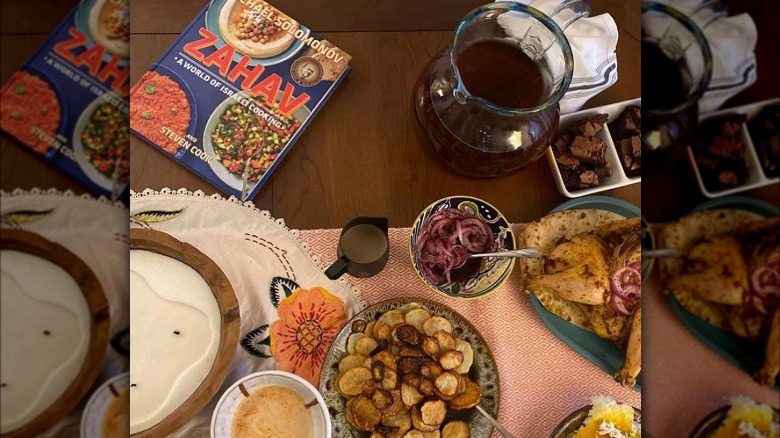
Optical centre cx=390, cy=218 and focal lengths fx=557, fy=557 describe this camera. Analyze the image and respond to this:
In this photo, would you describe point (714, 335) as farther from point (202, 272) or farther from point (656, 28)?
point (202, 272)

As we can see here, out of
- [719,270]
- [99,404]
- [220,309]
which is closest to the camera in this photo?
[719,270]

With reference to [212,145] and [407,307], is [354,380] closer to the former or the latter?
[407,307]

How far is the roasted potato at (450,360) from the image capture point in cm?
51

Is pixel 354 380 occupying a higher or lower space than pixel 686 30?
lower

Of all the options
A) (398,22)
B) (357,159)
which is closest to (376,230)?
(357,159)

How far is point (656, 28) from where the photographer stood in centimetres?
36

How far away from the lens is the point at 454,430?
1.69ft

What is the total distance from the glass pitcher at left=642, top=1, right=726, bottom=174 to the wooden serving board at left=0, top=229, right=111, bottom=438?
1.22ft

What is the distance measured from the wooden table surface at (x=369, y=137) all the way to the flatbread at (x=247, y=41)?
3 centimetres

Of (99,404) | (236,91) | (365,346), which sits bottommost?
(99,404)

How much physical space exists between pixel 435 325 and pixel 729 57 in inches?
13.1

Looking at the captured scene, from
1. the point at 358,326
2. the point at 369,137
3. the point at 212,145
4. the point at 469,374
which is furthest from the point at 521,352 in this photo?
the point at 212,145

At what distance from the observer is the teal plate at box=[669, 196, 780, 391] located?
0.95 ft

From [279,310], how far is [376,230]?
0.13m
